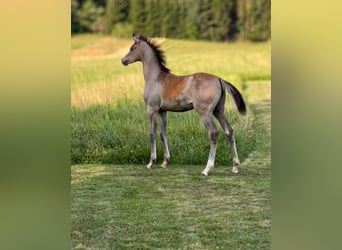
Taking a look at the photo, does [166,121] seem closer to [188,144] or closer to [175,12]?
[188,144]

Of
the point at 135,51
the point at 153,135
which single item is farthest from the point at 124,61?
the point at 153,135

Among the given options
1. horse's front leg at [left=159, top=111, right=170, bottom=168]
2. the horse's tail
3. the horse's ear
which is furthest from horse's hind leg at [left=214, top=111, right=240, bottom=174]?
the horse's ear

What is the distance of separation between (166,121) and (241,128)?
474mm

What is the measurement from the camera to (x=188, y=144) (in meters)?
4.19

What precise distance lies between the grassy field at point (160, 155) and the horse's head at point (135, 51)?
0.07m

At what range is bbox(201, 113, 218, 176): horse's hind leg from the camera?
4000mm

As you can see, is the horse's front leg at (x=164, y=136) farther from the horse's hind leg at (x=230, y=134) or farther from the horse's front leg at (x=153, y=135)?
the horse's hind leg at (x=230, y=134)

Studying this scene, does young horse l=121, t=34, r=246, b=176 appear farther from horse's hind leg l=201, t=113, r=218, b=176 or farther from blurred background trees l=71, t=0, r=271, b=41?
blurred background trees l=71, t=0, r=271, b=41

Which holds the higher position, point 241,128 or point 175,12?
point 175,12

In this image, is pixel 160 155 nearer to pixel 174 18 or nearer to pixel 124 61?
pixel 124 61

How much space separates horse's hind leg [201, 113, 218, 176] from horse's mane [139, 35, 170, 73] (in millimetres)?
409

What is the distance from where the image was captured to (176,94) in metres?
4.05
